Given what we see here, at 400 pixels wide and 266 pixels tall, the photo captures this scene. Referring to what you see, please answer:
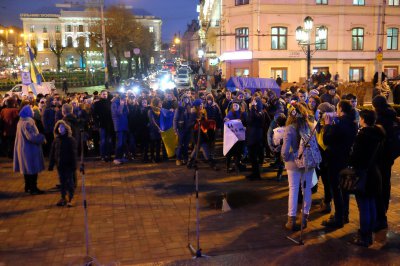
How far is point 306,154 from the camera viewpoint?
258 inches

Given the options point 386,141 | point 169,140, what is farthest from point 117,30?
point 386,141

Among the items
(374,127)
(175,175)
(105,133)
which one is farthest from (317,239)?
(105,133)

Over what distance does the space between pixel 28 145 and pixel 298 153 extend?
5484 mm

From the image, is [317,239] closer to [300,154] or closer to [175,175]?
[300,154]

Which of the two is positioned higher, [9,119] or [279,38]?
[279,38]

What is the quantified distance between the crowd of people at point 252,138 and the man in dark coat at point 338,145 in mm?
15

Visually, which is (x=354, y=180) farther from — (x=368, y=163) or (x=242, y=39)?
(x=242, y=39)

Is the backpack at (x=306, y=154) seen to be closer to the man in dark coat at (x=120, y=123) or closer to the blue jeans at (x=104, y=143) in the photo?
the man in dark coat at (x=120, y=123)

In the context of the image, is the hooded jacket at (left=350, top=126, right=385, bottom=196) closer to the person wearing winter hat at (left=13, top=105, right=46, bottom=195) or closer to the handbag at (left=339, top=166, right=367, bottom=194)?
the handbag at (left=339, top=166, right=367, bottom=194)

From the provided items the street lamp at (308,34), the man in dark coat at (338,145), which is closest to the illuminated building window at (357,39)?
the street lamp at (308,34)

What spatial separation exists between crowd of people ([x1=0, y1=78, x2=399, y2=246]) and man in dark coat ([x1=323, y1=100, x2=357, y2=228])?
0.02 m

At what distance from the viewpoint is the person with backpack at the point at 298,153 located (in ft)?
21.5

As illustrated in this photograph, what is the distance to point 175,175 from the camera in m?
10.7

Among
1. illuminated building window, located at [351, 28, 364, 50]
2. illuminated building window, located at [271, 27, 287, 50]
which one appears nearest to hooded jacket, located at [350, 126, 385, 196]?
illuminated building window, located at [271, 27, 287, 50]
